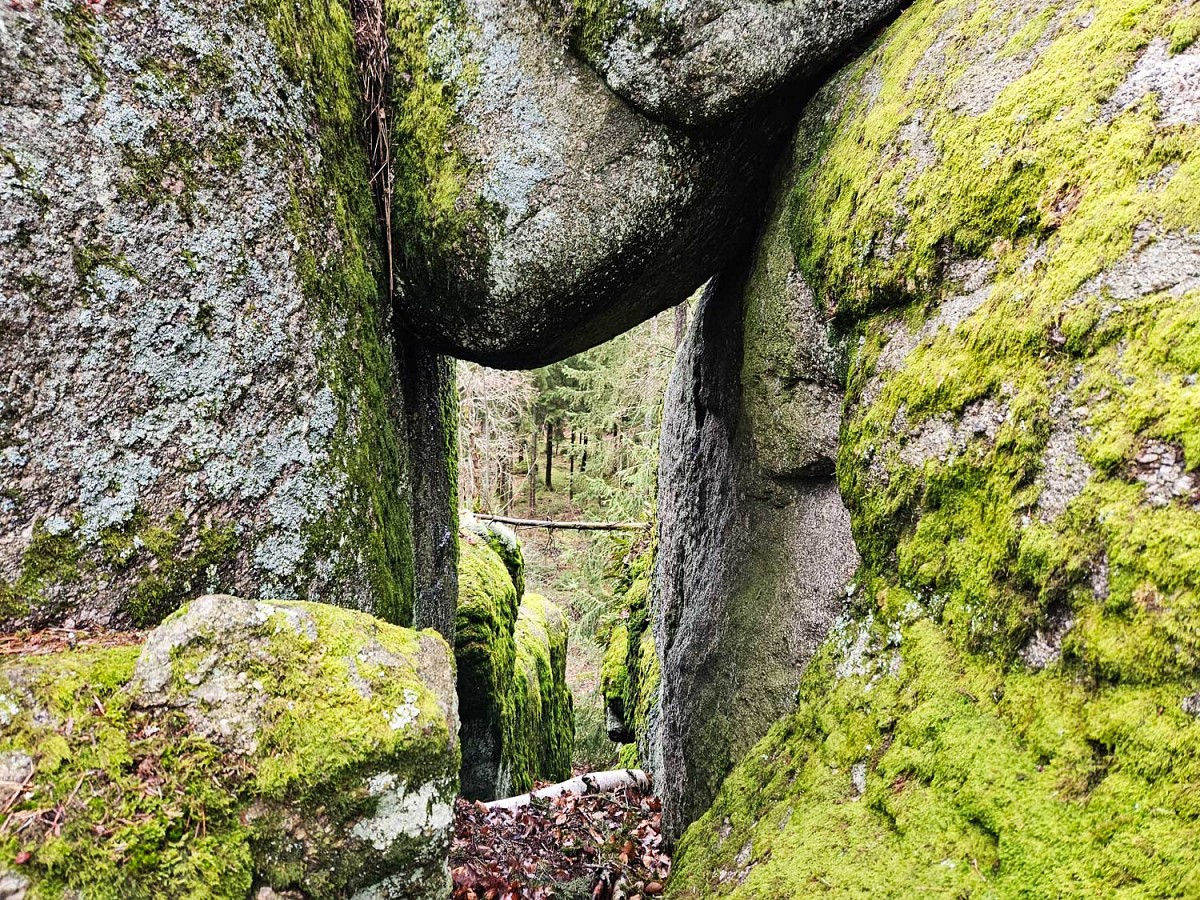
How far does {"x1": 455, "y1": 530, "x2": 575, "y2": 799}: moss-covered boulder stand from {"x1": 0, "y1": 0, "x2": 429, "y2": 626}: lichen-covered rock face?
4793mm

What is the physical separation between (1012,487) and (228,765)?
285 cm

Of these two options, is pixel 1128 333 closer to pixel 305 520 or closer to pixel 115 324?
pixel 305 520

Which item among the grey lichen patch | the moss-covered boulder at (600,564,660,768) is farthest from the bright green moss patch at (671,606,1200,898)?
the moss-covered boulder at (600,564,660,768)

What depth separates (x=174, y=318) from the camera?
3123mm

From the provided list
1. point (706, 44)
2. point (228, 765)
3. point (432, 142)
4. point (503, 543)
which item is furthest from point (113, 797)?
point (503, 543)

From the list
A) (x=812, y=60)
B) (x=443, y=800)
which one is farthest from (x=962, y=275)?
(x=443, y=800)

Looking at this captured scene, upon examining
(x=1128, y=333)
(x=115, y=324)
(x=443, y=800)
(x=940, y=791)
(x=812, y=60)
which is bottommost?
(x=443, y=800)

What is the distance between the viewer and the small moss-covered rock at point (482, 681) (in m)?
8.25

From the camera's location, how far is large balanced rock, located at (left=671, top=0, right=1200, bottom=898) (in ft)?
5.99

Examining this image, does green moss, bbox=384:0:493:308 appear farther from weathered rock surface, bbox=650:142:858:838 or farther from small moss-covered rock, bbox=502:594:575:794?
small moss-covered rock, bbox=502:594:575:794

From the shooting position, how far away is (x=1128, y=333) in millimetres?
Result: 2100

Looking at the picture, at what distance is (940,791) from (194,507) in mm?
3244

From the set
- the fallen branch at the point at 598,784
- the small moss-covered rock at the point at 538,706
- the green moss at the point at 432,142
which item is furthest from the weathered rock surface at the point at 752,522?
the small moss-covered rock at the point at 538,706

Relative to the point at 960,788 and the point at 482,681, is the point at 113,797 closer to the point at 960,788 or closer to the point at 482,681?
the point at 960,788
